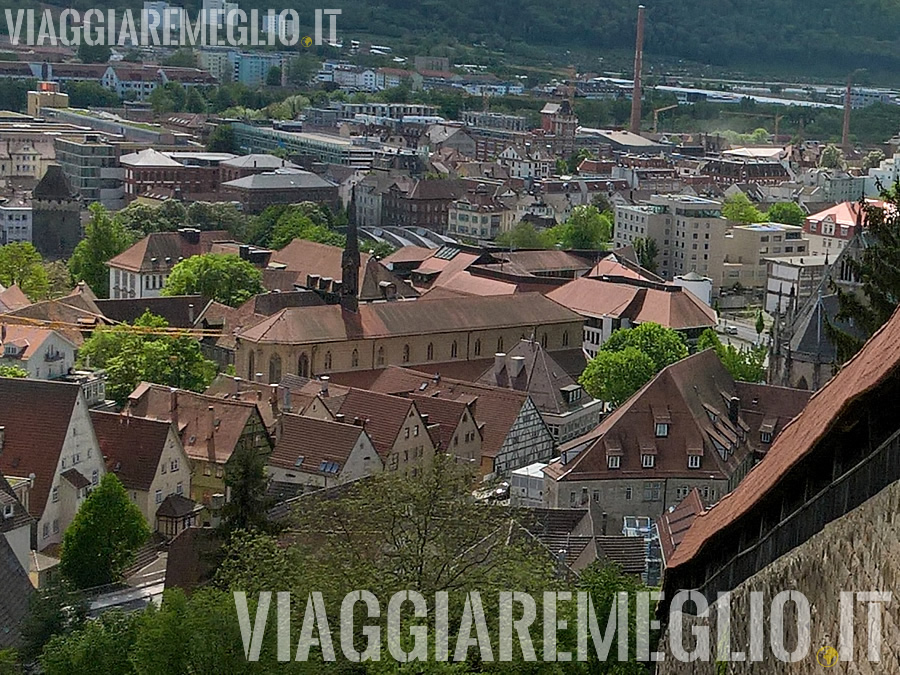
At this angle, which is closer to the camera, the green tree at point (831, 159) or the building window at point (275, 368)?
the building window at point (275, 368)

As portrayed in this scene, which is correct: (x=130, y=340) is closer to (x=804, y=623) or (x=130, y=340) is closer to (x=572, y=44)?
(x=804, y=623)

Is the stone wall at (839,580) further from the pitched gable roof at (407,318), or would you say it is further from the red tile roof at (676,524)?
the pitched gable roof at (407,318)

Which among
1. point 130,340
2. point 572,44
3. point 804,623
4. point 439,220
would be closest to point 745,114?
point 572,44

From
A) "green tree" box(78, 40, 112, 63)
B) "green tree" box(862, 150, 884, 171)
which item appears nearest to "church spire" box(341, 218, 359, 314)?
"green tree" box(862, 150, 884, 171)

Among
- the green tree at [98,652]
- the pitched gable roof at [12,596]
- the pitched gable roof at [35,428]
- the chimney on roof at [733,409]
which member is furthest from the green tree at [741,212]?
the green tree at [98,652]

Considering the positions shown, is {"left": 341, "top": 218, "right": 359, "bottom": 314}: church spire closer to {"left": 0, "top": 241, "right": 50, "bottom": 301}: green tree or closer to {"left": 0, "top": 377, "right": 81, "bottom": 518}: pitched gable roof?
{"left": 0, "top": 377, "right": 81, "bottom": 518}: pitched gable roof

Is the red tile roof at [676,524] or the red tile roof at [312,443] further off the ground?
the red tile roof at [676,524]
